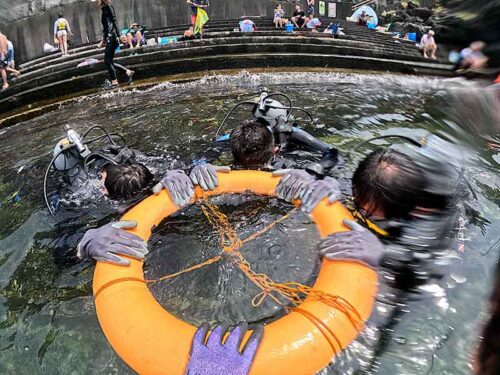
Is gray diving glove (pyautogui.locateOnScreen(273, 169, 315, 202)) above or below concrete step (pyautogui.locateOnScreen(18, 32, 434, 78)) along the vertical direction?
below

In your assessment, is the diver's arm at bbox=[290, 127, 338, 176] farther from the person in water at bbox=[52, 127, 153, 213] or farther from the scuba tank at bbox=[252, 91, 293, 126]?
the person in water at bbox=[52, 127, 153, 213]

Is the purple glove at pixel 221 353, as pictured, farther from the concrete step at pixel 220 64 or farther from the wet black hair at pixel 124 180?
the concrete step at pixel 220 64

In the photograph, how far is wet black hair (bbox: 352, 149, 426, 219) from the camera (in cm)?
268

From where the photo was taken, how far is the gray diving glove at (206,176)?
13.2ft

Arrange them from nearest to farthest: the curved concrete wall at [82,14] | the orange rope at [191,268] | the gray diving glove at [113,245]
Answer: the gray diving glove at [113,245]
the orange rope at [191,268]
the curved concrete wall at [82,14]

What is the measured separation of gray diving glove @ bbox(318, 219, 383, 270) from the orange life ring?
0.06 meters

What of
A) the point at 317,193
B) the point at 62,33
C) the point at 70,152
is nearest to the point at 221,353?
the point at 317,193

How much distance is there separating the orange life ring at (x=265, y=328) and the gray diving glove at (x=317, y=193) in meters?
0.78

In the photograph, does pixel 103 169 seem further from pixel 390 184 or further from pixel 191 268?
pixel 390 184

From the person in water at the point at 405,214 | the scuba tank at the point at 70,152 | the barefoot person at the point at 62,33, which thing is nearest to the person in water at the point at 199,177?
the person in water at the point at 405,214

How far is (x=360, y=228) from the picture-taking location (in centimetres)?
312

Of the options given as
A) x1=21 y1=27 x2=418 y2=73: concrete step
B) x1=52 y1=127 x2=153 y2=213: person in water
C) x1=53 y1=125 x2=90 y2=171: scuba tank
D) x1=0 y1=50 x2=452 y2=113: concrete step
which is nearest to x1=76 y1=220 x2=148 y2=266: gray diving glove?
x1=52 y1=127 x2=153 y2=213: person in water

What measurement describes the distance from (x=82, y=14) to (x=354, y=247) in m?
14.7

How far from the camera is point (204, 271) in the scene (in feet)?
11.2
